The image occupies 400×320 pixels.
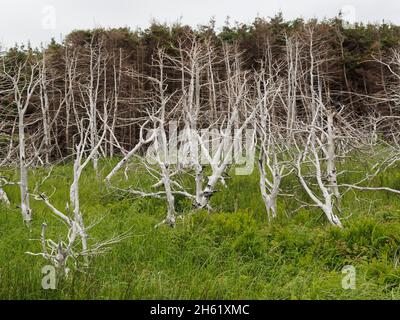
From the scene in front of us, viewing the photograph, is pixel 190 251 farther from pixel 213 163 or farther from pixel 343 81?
pixel 343 81

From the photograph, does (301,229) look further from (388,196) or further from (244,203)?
(388,196)

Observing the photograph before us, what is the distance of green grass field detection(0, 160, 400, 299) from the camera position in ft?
15.0

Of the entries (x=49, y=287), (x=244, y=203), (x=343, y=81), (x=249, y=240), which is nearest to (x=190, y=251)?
(x=249, y=240)

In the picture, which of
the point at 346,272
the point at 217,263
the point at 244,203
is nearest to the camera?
the point at 346,272

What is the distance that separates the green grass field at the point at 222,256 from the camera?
4559mm

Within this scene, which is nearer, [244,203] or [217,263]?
[217,263]

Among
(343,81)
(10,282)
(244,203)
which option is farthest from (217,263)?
(343,81)

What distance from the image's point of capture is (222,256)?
620cm

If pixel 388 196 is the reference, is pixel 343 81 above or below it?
above

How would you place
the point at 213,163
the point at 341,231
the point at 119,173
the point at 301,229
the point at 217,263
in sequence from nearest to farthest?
the point at 217,263 → the point at 341,231 → the point at 301,229 → the point at 213,163 → the point at 119,173

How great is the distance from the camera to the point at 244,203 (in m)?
9.16

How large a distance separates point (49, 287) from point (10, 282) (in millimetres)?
459

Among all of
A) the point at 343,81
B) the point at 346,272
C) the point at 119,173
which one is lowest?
the point at 346,272

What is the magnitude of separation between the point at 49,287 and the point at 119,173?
9.05 meters
